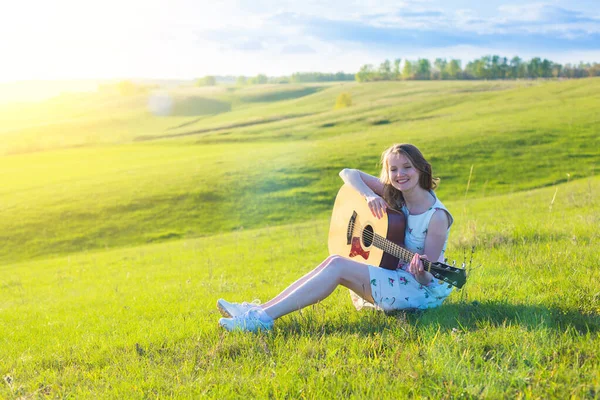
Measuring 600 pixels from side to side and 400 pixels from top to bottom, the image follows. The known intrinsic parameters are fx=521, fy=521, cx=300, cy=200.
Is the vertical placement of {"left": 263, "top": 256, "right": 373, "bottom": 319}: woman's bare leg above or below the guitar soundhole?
below

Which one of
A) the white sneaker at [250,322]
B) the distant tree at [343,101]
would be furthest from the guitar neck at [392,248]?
the distant tree at [343,101]

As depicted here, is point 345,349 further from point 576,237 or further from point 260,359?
point 576,237

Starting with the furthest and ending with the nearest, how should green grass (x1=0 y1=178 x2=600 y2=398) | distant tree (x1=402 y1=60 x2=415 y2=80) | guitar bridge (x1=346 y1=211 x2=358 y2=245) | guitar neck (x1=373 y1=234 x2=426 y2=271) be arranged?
distant tree (x1=402 y1=60 x2=415 y2=80) → guitar bridge (x1=346 y1=211 x2=358 y2=245) → guitar neck (x1=373 y1=234 x2=426 y2=271) → green grass (x1=0 y1=178 x2=600 y2=398)

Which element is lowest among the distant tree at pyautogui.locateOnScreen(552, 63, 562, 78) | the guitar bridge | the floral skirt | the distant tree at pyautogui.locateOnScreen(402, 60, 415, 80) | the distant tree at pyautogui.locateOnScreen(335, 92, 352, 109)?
the floral skirt

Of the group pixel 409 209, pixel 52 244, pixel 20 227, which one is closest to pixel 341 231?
pixel 409 209

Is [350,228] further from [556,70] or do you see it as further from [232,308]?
[556,70]

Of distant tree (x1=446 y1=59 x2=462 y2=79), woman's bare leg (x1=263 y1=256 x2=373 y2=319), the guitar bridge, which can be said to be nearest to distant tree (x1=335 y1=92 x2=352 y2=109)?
distant tree (x1=446 y1=59 x2=462 y2=79)

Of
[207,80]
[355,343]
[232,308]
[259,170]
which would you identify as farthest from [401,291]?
[207,80]

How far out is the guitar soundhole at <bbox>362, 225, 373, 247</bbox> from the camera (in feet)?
15.7

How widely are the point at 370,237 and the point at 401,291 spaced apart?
660 mm

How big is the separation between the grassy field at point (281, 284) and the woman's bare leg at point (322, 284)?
0.60 feet

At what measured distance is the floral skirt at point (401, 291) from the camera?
169 inches

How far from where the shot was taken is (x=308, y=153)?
99.2ft

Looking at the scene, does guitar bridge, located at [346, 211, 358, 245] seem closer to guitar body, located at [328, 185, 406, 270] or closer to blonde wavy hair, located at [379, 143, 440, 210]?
guitar body, located at [328, 185, 406, 270]
